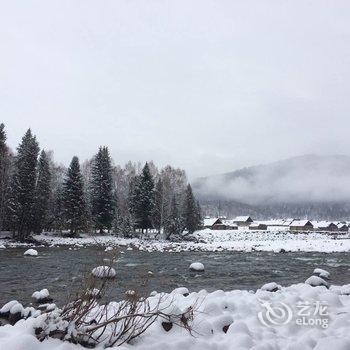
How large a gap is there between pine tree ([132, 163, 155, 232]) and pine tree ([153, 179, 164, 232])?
285cm

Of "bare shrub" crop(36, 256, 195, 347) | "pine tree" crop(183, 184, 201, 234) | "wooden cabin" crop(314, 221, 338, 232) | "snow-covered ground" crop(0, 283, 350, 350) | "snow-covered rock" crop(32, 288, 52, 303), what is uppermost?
"pine tree" crop(183, 184, 201, 234)

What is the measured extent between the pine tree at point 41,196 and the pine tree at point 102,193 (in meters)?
6.68

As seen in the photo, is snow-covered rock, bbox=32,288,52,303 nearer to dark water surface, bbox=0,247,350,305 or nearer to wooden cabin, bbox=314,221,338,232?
dark water surface, bbox=0,247,350,305

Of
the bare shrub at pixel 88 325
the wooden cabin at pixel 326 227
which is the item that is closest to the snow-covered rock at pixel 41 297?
the bare shrub at pixel 88 325

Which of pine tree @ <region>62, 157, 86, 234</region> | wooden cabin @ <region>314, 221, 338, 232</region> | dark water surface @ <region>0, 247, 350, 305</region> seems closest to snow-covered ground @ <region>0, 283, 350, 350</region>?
dark water surface @ <region>0, 247, 350, 305</region>

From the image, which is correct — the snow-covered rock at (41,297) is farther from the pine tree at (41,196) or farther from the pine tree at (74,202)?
the pine tree at (74,202)

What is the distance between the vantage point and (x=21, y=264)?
68.1ft

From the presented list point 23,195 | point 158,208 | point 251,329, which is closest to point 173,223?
point 158,208

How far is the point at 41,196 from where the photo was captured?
44031 mm

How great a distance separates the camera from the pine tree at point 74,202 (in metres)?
44.6

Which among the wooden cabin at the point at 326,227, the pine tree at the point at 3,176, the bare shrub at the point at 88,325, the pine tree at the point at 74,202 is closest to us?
the bare shrub at the point at 88,325

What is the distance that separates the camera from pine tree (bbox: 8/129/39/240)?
126ft

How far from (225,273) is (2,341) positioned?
1517 cm

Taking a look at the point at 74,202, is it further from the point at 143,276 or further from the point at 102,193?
the point at 143,276
